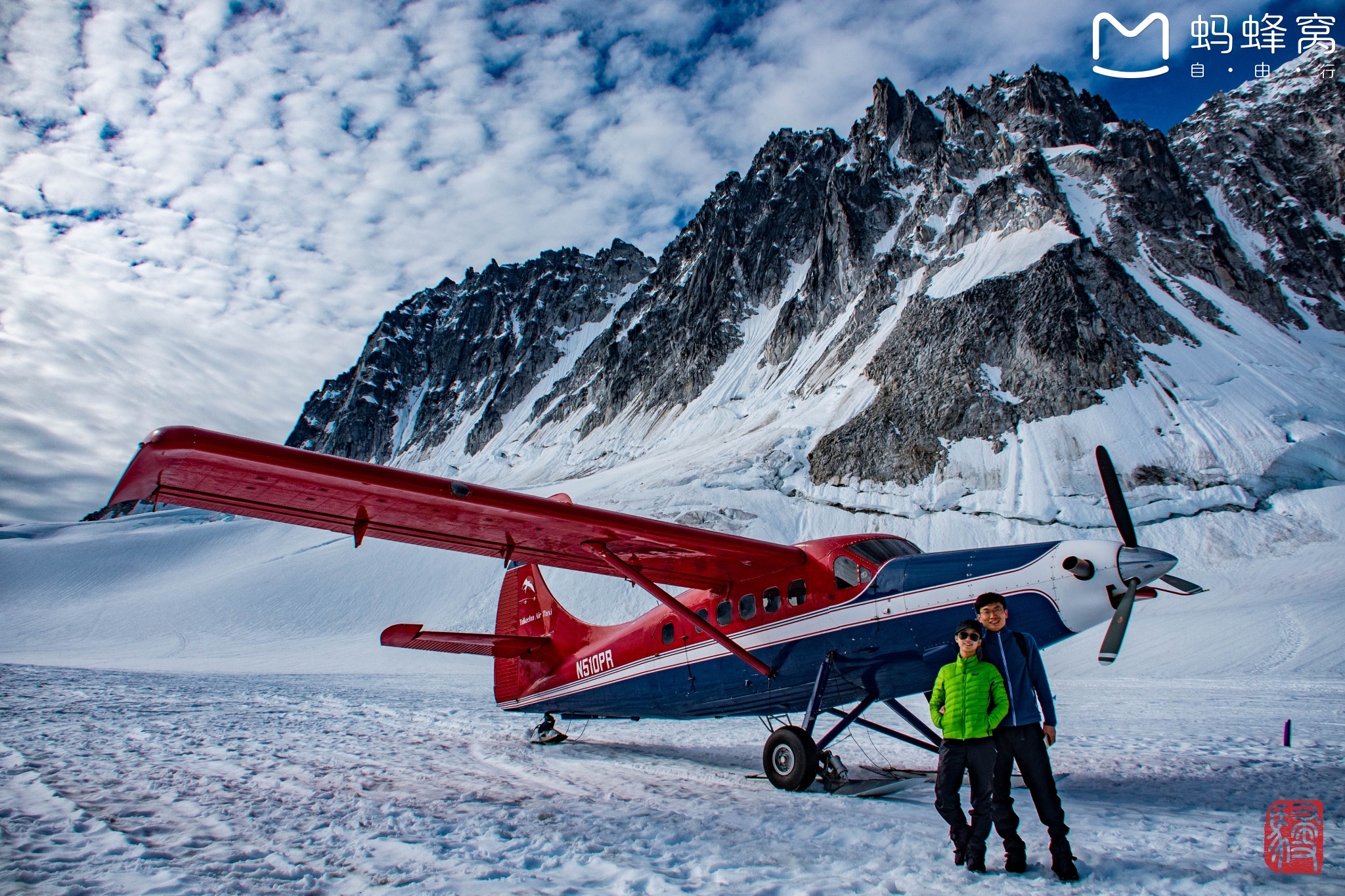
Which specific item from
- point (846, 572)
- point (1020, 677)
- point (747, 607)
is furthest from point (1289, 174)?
point (1020, 677)

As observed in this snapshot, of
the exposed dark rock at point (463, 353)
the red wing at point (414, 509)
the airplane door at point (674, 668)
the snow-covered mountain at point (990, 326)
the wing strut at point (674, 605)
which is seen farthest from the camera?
the exposed dark rock at point (463, 353)

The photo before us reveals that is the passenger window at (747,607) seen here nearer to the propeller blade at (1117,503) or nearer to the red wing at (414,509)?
the red wing at (414,509)

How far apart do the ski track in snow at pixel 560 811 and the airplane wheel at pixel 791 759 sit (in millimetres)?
199

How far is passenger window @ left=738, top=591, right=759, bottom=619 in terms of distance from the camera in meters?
7.88

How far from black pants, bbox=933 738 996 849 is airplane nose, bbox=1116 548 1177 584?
2273 mm

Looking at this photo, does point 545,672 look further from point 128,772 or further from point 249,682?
point 249,682

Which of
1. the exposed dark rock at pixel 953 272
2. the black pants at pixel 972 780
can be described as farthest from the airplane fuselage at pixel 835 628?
the exposed dark rock at pixel 953 272

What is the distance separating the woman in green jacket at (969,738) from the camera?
3967 mm

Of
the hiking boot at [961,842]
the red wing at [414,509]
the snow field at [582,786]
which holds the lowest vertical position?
the snow field at [582,786]

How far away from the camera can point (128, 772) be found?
260 inches

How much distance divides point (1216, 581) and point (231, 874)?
121 ft

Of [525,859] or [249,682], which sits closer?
[525,859]

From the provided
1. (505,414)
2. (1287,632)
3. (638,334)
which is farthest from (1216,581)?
(505,414)

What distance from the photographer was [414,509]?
6945 millimetres
